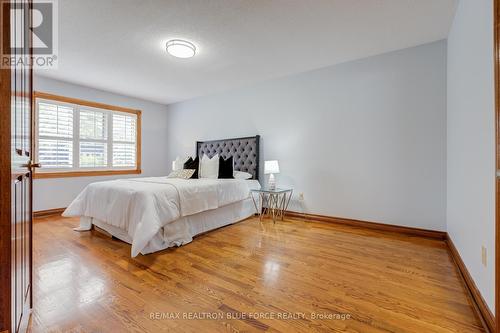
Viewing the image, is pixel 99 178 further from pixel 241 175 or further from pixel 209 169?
pixel 241 175

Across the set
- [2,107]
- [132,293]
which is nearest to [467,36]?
[2,107]

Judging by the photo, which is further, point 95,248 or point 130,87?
point 130,87

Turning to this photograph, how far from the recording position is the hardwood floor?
137 centimetres

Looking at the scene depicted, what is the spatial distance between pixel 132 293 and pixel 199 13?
262cm

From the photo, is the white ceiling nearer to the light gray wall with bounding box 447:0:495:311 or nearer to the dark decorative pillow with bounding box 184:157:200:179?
the light gray wall with bounding box 447:0:495:311

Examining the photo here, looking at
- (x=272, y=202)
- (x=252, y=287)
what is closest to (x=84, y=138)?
(x=272, y=202)

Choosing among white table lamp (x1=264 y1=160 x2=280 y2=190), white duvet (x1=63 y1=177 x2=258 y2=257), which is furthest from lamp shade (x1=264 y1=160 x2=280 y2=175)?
white duvet (x1=63 y1=177 x2=258 y2=257)

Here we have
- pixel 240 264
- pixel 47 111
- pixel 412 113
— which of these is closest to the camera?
pixel 240 264

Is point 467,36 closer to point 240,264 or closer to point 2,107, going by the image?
point 240,264

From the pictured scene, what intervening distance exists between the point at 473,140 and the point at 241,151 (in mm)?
3362

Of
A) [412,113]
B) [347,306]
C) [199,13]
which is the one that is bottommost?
[347,306]

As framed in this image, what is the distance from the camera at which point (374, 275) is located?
6.34ft

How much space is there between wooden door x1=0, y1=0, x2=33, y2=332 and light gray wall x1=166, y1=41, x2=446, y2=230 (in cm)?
339

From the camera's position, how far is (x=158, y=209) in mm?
2430
